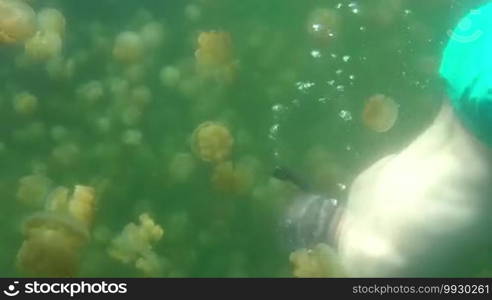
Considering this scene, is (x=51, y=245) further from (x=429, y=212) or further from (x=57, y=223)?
(x=429, y=212)

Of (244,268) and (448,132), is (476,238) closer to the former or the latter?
(448,132)

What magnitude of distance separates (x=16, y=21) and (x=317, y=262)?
1605 mm

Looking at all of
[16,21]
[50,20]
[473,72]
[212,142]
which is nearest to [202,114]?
[212,142]

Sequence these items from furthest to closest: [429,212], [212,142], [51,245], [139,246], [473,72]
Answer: [212,142]
[139,246]
[51,245]
[429,212]
[473,72]

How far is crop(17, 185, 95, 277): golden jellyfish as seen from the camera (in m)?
2.66

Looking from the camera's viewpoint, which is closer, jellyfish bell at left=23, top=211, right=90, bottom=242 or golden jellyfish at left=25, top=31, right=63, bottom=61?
jellyfish bell at left=23, top=211, right=90, bottom=242

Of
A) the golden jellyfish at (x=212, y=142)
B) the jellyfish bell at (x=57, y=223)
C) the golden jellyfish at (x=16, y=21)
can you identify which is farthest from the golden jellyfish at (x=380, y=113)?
the golden jellyfish at (x=16, y=21)

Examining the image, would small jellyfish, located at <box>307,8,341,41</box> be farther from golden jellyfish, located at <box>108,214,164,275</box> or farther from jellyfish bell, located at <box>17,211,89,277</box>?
jellyfish bell, located at <box>17,211,89,277</box>

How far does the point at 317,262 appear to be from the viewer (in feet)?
8.87

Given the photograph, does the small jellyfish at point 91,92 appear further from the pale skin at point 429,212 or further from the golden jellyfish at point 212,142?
the pale skin at point 429,212

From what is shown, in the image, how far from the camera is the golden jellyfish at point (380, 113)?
3.03 m

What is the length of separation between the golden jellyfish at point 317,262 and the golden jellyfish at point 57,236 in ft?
2.84

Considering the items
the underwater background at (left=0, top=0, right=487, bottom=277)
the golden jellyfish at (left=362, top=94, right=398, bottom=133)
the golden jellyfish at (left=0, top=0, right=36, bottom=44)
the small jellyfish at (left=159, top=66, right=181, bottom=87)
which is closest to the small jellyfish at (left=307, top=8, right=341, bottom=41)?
the underwater background at (left=0, top=0, right=487, bottom=277)

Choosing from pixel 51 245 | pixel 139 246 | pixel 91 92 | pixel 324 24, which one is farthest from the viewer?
pixel 324 24
